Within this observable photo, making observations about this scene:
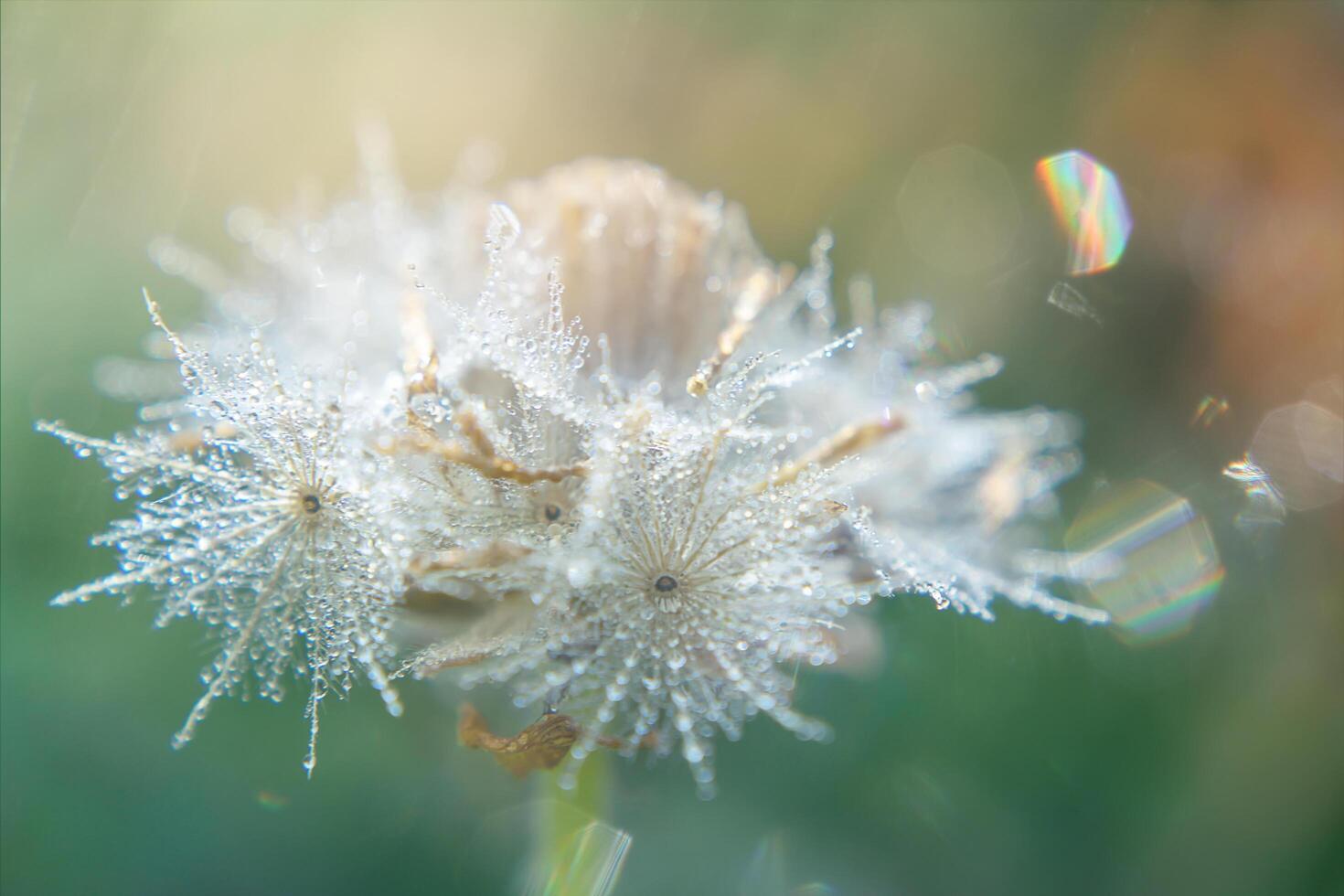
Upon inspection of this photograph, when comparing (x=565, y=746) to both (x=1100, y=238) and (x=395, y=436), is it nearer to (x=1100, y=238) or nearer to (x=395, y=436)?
(x=395, y=436)

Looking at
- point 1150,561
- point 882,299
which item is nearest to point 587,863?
point 1150,561

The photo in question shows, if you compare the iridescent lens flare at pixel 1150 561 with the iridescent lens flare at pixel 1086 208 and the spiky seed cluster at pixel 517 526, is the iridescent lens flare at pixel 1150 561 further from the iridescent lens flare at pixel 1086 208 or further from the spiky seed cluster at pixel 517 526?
the spiky seed cluster at pixel 517 526

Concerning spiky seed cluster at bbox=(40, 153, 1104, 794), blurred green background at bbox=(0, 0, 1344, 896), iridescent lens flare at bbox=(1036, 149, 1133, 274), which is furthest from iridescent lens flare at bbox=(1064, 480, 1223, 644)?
spiky seed cluster at bbox=(40, 153, 1104, 794)

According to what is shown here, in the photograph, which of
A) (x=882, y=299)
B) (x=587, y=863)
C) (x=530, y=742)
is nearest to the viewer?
(x=530, y=742)

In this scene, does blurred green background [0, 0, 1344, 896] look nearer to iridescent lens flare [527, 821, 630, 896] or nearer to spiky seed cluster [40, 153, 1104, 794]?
iridescent lens flare [527, 821, 630, 896]

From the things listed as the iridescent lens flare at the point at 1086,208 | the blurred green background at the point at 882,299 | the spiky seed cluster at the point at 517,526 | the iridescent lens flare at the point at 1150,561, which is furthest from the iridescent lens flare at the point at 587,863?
the iridescent lens flare at the point at 1086,208

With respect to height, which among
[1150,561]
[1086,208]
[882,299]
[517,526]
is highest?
[1086,208]

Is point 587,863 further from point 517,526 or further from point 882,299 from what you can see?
point 882,299
